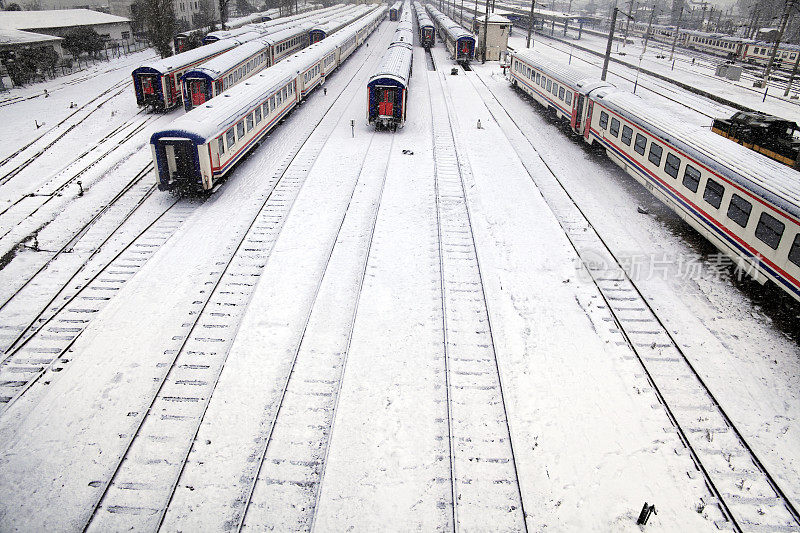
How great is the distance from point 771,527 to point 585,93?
19.9 metres

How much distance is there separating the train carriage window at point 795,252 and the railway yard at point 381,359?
5.62ft

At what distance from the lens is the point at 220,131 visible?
56.2 ft

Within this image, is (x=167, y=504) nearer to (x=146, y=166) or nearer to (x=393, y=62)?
(x=146, y=166)

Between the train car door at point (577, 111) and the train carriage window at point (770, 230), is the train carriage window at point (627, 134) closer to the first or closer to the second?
the train car door at point (577, 111)

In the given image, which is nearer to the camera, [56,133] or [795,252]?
[795,252]

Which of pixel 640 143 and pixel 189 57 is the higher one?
pixel 189 57

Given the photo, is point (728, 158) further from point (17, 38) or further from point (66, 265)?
point (17, 38)

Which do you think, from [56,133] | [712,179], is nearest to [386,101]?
[712,179]

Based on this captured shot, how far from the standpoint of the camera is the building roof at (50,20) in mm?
45719

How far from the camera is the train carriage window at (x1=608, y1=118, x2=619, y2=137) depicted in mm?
19531

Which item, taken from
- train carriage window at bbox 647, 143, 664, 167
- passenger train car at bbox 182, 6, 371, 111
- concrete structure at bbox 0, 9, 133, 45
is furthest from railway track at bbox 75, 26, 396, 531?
concrete structure at bbox 0, 9, 133, 45

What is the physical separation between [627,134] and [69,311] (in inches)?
740

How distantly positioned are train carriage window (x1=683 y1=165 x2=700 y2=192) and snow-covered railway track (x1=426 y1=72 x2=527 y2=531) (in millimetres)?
6518

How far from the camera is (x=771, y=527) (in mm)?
6949
